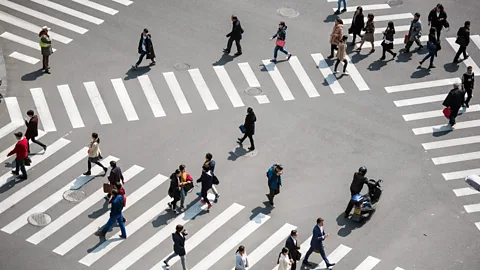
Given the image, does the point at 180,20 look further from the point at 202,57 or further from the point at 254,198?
the point at 254,198

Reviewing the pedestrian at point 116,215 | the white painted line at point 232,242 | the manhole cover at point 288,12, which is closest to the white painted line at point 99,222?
the pedestrian at point 116,215

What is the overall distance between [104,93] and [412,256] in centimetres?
1320

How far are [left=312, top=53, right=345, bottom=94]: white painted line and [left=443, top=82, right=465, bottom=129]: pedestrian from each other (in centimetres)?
404

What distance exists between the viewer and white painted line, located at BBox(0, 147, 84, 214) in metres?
29.5

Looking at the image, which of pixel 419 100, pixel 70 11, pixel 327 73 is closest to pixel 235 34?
pixel 327 73

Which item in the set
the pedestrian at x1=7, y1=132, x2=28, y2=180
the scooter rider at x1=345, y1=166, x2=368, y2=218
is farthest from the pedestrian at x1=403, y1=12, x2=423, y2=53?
the pedestrian at x1=7, y1=132, x2=28, y2=180

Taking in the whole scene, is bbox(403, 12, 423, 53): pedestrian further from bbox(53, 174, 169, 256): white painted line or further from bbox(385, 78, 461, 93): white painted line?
bbox(53, 174, 169, 256): white painted line

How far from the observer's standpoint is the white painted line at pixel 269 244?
2762cm

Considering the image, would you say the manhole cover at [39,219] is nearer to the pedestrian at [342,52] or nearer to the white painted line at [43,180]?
the white painted line at [43,180]

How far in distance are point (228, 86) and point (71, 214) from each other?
29.0 ft

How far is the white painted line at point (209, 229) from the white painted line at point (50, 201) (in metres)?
4.43

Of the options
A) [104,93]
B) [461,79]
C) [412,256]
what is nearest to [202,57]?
[104,93]

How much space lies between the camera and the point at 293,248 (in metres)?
26.2

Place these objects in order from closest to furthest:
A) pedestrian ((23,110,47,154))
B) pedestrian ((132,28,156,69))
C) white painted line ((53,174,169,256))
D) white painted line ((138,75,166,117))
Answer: white painted line ((53,174,169,256)), pedestrian ((23,110,47,154)), white painted line ((138,75,166,117)), pedestrian ((132,28,156,69))
